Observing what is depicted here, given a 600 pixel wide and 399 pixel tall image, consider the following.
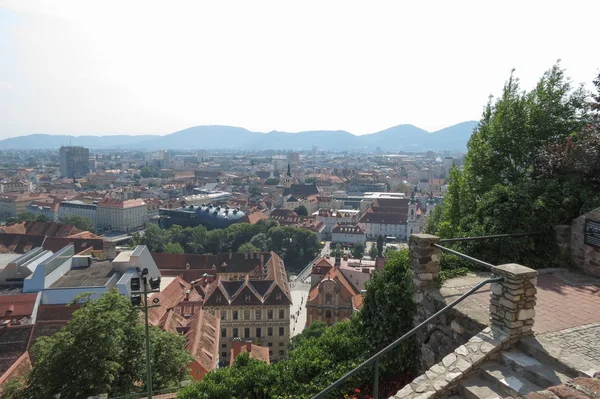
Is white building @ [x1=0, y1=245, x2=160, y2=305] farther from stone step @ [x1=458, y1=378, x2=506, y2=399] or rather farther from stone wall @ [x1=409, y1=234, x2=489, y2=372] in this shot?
stone step @ [x1=458, y1=378, x2=506, y2=399]

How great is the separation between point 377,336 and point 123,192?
11675 cm

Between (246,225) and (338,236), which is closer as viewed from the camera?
(246,225)

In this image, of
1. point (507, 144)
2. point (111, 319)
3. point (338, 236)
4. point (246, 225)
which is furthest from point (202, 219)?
point (507, 144)

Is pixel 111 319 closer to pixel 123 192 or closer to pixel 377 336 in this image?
pixel 377 336

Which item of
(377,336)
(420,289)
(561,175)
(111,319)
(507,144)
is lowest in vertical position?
(111,319)

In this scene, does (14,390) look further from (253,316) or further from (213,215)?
(213,215)

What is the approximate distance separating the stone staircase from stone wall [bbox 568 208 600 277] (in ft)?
14.4

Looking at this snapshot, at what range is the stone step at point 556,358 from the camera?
5.12 meters

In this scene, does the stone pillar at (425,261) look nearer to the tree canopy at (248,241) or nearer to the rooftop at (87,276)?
the rooftop at (87,276)

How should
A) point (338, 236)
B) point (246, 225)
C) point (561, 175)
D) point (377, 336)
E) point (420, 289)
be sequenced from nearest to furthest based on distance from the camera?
point (420, 289) < point (377, 336) < point (561, 175) < point (246, 225) < point (338, 236)

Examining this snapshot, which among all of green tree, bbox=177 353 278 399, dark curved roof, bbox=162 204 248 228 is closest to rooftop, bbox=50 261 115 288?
green tree, bbox=177 353 278 399

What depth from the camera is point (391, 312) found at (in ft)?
28.1

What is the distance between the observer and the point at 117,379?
44.4 ft

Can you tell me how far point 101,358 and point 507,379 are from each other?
12.3 m
